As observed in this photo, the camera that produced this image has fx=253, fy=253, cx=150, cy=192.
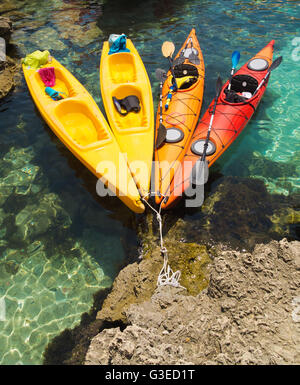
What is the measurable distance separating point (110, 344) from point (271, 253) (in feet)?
7.34

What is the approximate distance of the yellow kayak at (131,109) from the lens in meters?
5.27

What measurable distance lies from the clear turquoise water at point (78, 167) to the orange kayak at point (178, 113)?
816 mm

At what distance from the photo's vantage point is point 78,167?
6188 millimetres

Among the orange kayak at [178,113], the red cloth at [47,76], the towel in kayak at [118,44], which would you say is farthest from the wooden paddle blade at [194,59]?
the red cloth at [47,76]

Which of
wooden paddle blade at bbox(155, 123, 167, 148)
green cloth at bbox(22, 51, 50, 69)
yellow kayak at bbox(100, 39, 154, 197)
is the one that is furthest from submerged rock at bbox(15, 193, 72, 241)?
green cloth at bbox(22, 51, 50, 69)

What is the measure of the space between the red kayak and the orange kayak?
0.16 m

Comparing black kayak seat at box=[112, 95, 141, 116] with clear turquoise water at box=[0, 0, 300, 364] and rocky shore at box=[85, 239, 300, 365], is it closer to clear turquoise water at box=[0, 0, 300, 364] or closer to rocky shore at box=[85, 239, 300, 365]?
clear turquoise water at box=[0, 0, 300, 364]

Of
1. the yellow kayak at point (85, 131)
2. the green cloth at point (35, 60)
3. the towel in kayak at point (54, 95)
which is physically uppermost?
the green cloth at point (35, 60)

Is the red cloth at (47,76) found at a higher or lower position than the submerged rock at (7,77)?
higher

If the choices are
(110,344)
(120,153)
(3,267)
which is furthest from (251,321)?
(3,267)

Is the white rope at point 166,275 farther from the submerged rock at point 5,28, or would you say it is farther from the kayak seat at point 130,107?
the submerged rock at point 5,28

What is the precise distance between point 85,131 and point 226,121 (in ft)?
11.3

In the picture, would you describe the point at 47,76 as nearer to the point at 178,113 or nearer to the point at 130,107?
the point at 130,107

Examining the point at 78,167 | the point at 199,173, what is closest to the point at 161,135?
the point at 199,173
